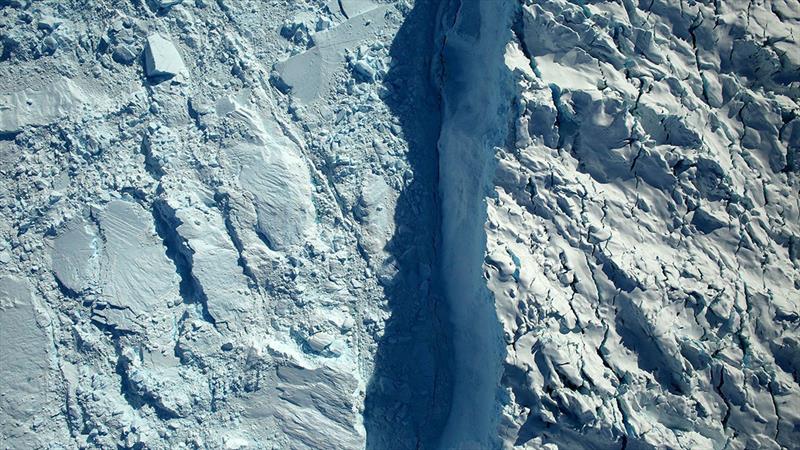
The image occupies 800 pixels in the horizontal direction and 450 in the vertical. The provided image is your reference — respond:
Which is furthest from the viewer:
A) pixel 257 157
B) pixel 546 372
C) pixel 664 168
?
pixel 257 157

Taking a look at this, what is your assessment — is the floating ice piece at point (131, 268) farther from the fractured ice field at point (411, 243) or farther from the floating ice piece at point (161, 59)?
the floating ice piece at point (161, 59)

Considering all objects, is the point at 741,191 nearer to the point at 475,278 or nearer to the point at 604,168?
the point at 604,168

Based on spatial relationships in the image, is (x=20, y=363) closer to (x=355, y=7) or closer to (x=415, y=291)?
(x=415, y=291)

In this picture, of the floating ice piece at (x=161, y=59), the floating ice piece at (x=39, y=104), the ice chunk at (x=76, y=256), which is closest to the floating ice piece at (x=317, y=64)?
the floating ice piece at (x=161, y=59)

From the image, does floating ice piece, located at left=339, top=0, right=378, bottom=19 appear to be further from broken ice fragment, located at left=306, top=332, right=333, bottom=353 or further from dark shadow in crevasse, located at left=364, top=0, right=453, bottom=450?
broken ice fragment, located at left=306, top=332, right=333, bottom=353

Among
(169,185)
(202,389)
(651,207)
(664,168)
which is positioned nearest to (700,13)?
(664,168)

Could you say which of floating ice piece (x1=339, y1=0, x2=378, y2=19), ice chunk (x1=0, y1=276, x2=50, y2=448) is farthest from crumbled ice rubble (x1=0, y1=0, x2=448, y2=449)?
floating ice piece (x1=339, y1=0, x2=378, y2=19)

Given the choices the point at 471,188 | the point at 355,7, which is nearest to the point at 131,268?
the point at 471,188
